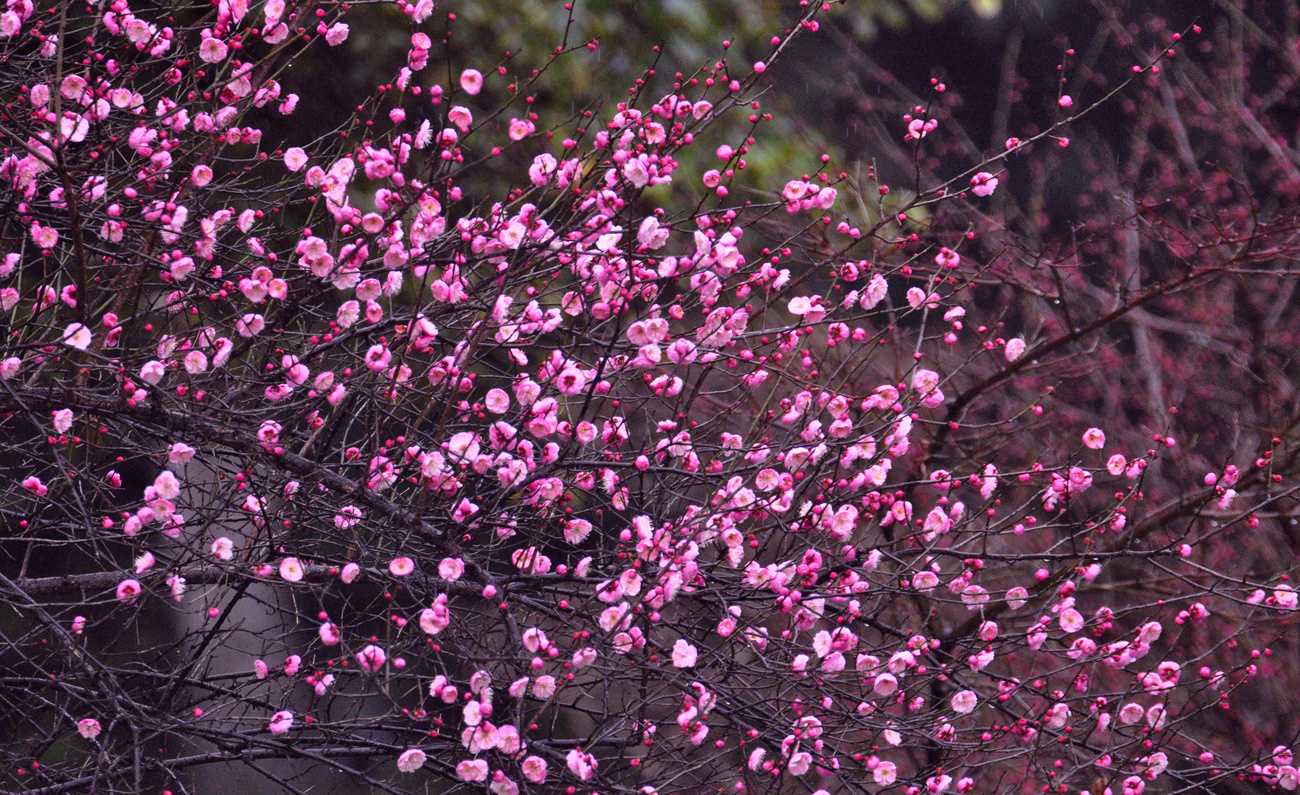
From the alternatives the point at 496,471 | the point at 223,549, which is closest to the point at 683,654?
the point at 496,471

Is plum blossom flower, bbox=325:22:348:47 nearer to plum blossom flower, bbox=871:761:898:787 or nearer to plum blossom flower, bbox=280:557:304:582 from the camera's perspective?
plum blossom flower, bbox=280:557:304:582

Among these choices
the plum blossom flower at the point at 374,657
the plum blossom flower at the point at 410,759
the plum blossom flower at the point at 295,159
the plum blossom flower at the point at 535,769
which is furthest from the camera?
the plum blossom flower at the point at 295,159

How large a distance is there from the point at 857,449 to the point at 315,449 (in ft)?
5.96

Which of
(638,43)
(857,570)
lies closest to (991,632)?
(857,570)

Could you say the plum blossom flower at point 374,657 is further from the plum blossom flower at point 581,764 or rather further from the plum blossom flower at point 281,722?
the plum blossom flower at point 581,764

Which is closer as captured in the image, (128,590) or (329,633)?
(329,633)

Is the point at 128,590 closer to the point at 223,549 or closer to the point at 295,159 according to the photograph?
the point at 223,549

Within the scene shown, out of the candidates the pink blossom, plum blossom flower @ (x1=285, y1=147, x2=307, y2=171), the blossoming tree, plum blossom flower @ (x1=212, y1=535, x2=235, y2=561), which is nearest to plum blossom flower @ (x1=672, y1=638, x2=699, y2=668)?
the blossoming tree

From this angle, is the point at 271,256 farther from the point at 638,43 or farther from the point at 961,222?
the point at 961,222

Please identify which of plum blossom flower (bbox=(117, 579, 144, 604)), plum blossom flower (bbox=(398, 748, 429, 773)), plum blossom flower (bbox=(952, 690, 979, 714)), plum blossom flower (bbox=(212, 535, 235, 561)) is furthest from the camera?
plum blossom flower (bbox=(952, 690, 979, 714))

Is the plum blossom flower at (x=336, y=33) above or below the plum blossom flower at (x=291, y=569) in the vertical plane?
above

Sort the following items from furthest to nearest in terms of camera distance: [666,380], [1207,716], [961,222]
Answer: [961,222]
[1207,716]
[666,380]

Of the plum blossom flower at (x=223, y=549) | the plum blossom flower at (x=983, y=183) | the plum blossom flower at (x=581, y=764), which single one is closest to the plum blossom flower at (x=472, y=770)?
the plum blossom flower at (x=581, y=764)

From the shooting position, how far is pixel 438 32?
623 centimetres
